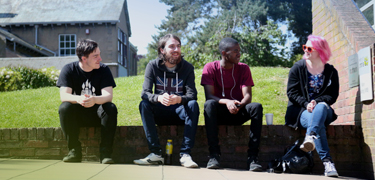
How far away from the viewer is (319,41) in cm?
404

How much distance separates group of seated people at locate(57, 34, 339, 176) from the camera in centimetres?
358

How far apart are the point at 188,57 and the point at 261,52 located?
4.38m

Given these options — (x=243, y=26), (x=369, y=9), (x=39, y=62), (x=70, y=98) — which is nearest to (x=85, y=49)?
(x=70, y=98)

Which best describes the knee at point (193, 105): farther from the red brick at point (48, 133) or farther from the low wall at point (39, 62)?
the low wall at point (39, 62)

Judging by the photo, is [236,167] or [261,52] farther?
[261,52]

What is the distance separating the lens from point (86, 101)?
362 centimetres

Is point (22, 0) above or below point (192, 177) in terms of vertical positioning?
above

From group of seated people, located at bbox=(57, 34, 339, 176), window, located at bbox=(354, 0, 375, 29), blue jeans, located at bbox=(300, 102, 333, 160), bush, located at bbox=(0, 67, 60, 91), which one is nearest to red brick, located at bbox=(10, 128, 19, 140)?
group of seated people, located at bbox=(57, 34, 339, 176)

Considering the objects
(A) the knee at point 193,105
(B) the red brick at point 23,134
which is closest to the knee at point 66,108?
(B) the red brick at point 23,134

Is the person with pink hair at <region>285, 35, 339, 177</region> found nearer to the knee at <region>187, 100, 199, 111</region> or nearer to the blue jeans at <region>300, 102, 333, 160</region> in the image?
the blue jeans at <region>300, 102, 333, 160</region>

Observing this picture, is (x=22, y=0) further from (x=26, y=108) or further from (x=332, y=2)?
(x=332, y=2)

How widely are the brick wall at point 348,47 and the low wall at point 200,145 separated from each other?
0.17 m

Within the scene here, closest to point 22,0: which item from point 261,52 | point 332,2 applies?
point 261,52

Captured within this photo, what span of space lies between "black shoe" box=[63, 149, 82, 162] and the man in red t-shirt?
1380mm
